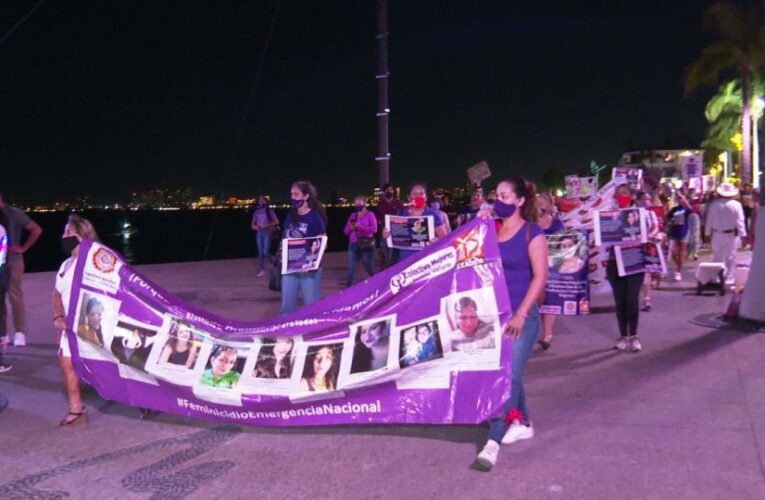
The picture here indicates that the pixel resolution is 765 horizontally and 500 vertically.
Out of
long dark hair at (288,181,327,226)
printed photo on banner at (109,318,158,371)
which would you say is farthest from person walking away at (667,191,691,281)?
printed photo on banner at (109,318,158,371)

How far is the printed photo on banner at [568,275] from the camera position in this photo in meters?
8.55

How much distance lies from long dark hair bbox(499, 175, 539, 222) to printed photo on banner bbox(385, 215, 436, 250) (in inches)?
137

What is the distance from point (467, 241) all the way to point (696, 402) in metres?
2.52

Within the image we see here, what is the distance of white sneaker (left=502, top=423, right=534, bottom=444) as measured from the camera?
5340mm

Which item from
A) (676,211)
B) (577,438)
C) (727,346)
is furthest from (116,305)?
(676,211)

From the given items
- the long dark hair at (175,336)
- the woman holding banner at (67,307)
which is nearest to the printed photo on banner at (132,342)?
the long dark hair at (175,336)

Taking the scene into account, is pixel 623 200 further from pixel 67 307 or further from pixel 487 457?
pixel 67 307

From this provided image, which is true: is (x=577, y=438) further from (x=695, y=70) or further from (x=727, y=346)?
(x=695, y=70)

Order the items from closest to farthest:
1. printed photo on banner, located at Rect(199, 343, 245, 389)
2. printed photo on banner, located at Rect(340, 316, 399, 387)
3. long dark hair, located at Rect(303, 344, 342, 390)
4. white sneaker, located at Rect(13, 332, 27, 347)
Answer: printed photo on banner, located at Rect(340, 316, 399, 387) < long dark hair, located at Rect(303, 344, 342, 390) < printed photo on banner, located at Rect(199, 343, 245, 389) < white sneaker, located at Rect(13, 332, 27, 347)

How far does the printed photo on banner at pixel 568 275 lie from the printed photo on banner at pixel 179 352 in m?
4.05

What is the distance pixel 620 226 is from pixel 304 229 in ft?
11.2

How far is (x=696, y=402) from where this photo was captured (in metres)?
6.20

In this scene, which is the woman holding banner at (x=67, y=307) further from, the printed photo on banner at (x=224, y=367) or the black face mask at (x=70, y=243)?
the printed photo on banner at (x=224, y=367)

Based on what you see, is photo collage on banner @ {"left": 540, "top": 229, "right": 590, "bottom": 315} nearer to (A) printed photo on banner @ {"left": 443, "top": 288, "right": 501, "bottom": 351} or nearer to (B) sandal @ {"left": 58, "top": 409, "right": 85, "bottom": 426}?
(A) printed photo on banner @ {"left": 443, "top": 288, "right": 501, "bottom": 351}
